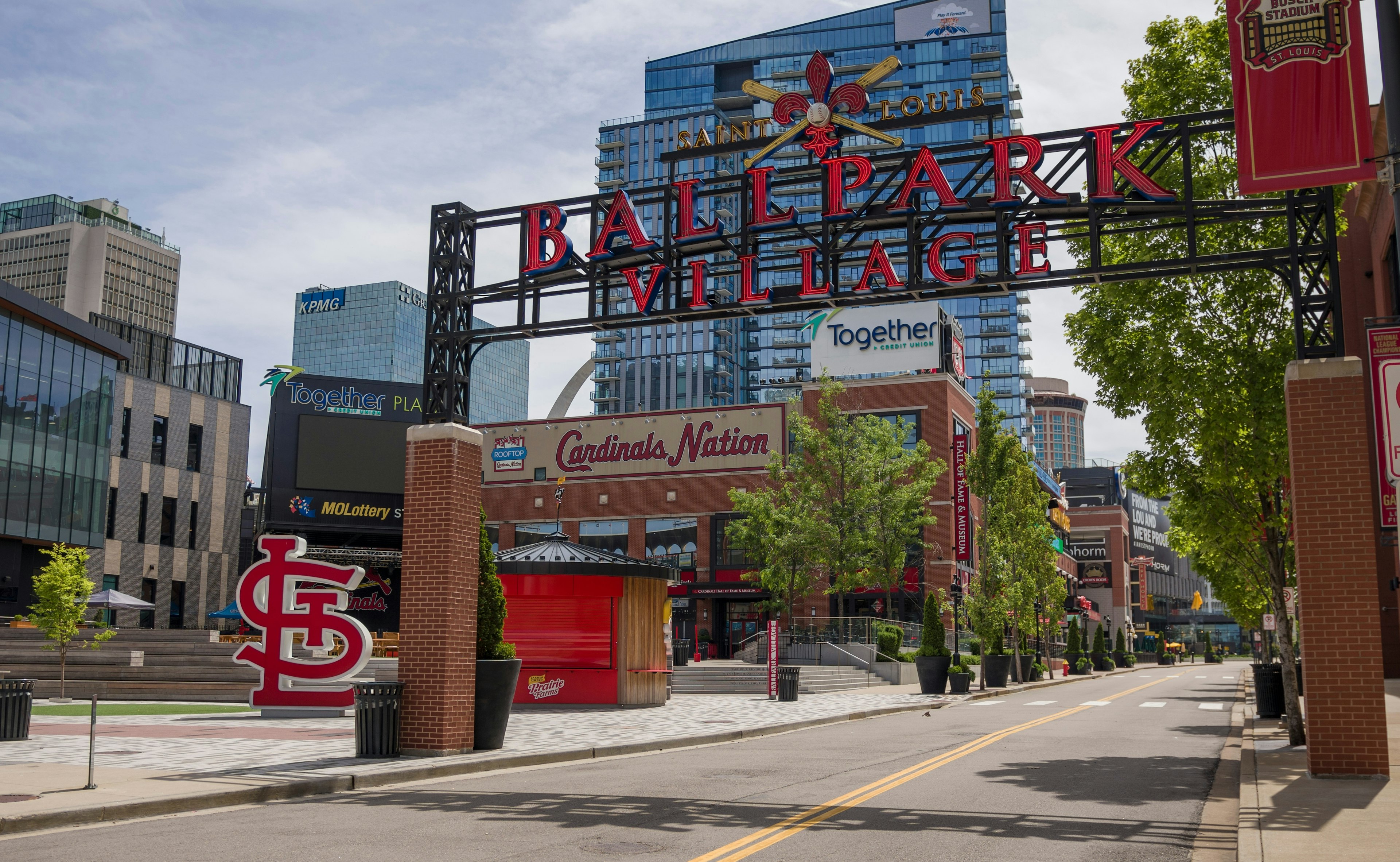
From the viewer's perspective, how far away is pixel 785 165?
154000 millimetres

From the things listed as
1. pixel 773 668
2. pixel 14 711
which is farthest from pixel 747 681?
pixel 14 711

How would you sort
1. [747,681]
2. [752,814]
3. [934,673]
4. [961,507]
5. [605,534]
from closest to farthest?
[752,814]
[934,673]
[747,681]
[961,507]
[605,534]

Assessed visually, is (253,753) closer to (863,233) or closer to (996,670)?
(863,233)

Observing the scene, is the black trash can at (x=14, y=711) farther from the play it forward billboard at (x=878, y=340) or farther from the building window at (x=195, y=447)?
the play it forward billboard at (x=878, y=340)

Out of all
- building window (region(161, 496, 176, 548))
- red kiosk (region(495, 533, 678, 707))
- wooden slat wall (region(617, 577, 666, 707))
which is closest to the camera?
red kiosk (region(495, 533, 678, 707))

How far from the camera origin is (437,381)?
17859 mm

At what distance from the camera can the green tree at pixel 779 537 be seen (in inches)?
2042

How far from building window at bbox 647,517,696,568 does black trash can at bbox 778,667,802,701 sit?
31052mm

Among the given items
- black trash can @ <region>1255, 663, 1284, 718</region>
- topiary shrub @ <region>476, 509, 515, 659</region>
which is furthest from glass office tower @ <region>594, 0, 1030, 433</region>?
topiary shrub @ <region>476, 509, 515, 659</region>

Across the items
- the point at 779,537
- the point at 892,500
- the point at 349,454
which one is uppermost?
the point at 349,454

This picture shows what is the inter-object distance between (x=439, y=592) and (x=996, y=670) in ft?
104

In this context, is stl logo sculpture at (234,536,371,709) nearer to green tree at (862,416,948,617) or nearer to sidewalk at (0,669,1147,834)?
sidewalk at (0,669,1147,834)

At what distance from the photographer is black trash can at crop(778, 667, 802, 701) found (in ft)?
110

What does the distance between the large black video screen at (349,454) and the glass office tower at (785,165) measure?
88243mm
